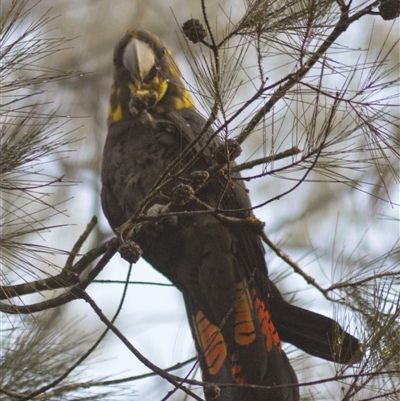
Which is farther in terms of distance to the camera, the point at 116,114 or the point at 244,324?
the point at 116,114

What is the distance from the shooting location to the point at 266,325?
2.76 m

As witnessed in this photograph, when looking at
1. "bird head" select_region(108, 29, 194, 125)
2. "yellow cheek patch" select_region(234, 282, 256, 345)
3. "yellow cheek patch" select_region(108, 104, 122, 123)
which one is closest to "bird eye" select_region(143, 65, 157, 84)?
"bird head" select_region(108, 29, 194, 125)

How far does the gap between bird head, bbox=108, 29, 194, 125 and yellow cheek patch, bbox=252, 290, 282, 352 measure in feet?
2.80

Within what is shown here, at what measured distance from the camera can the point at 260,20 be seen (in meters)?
1.76

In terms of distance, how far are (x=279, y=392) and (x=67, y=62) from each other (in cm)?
357

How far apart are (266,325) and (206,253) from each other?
0.35m

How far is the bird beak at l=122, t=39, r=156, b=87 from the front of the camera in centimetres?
317

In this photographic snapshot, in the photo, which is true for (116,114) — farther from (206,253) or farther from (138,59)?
(206,253)

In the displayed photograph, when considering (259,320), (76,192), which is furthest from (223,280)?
(76,192)

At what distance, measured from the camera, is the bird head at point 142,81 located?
3.07m

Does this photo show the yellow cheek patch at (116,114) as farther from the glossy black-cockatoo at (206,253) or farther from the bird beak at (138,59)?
the bird beak at (138,59)

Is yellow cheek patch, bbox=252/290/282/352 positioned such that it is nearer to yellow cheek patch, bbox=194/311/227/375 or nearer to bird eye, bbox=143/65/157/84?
yellow cheek patch, bbox=194/311/227/375

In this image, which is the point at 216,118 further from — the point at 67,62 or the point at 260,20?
the point at 67,62

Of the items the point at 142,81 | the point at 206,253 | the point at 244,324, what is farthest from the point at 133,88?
the point at 244,324
